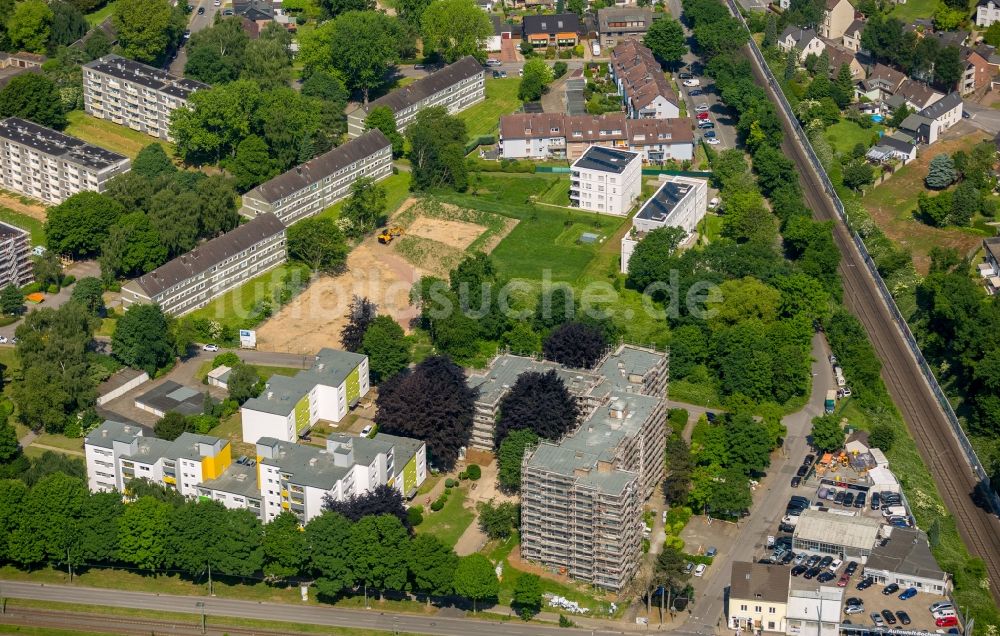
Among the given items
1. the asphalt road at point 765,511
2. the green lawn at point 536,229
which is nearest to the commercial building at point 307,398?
the green lawn at point 536,229

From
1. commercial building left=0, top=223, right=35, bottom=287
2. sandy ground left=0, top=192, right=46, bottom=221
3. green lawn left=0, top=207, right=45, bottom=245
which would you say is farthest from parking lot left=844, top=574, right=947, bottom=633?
sandy ground left=0, top=192, right=46, bottom=221

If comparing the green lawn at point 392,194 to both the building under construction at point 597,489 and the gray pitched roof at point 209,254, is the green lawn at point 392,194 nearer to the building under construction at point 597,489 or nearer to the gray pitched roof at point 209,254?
the gray pitched roof at point 209,254

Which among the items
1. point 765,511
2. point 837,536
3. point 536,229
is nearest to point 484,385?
point 765,511

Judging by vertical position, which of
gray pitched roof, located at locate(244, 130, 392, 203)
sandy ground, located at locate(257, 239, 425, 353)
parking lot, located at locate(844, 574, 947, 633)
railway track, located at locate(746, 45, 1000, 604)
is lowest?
sandy ground, located at locate(257, 239, 425, 353)

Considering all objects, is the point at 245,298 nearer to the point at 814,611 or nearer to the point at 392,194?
the point at 392,194

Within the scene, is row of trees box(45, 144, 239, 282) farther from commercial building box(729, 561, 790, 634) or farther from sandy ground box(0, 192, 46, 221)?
commercial building box(729, 561, 790, 634)

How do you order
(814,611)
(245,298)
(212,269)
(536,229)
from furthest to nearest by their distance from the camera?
(536,229) → (245,298) → (212,269) → (814,611)
